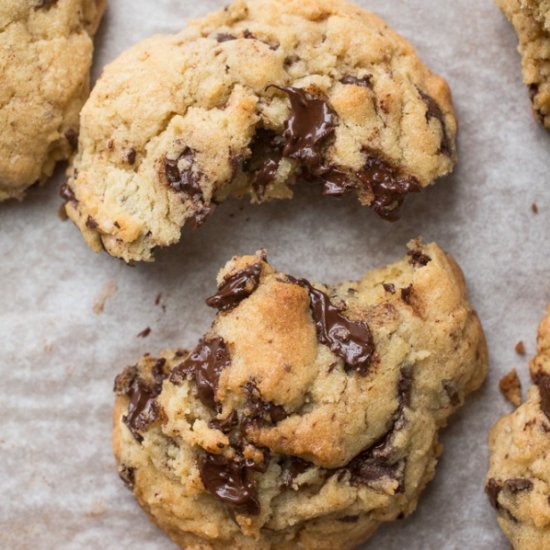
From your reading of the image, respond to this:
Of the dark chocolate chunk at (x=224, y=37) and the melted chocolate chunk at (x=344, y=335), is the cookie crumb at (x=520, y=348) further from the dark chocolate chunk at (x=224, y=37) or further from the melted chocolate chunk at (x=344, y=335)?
the dark chocolate chunk at (x=224, y=37)

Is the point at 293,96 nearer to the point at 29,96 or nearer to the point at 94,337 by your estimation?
the point at 29,96

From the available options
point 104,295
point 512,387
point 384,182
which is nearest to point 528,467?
point 512,387

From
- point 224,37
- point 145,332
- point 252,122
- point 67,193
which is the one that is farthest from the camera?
point 145,332

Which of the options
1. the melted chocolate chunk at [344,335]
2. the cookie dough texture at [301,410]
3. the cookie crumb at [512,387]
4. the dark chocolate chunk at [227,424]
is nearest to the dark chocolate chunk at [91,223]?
the cookie dough texture at [301,410]

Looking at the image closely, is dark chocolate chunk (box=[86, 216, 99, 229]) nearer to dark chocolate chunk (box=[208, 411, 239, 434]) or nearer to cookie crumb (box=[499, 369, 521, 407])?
dark chocolate chunk (box=[208, 411, 239, 434])

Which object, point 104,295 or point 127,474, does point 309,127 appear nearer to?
point 104,295

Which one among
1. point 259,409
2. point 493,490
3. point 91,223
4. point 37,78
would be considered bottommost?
point 493,490
